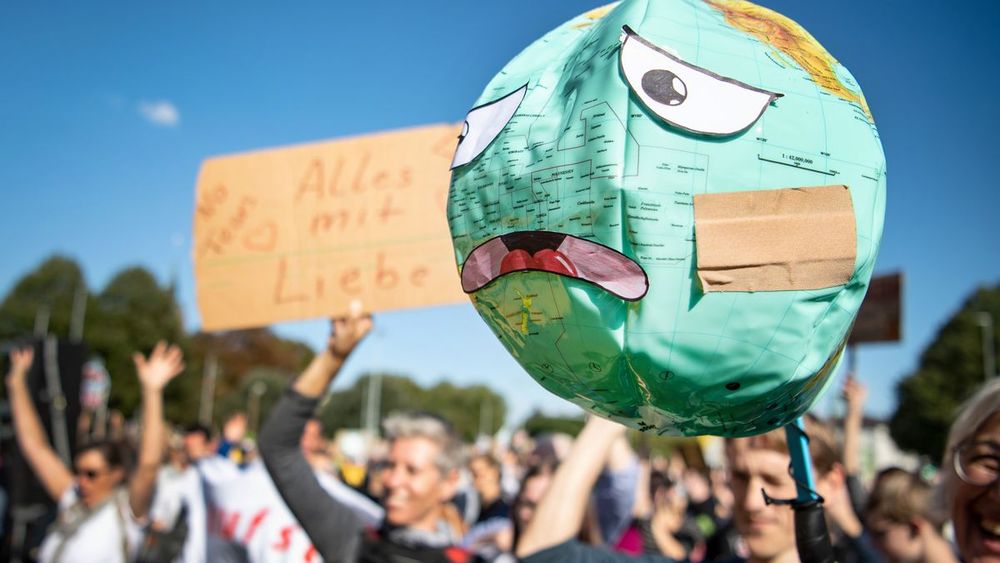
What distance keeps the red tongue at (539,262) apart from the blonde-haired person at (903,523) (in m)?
2.53

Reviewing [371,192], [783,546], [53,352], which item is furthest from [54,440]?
[783,546]

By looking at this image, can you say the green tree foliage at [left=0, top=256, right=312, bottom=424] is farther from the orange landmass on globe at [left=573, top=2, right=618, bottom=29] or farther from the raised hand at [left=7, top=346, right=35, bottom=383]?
the orange landmass on globe at [left=573, top=2, right=618, bottom=29]

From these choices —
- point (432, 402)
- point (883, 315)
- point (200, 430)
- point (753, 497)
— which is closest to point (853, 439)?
point (883, 315)

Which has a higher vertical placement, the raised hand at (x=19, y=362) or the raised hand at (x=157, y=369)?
the raised hand at (x=157, y=369)

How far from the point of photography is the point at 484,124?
3.89ft

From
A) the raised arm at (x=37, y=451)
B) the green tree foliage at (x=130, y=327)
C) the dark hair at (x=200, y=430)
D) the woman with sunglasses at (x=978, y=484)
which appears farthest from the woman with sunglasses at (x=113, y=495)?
the green tree foliage at (x=130, y=327)

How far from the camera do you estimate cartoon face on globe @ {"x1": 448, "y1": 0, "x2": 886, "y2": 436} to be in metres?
0.97

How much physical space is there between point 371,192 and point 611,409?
6.77 feet

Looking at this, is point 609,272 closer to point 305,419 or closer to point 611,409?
point 611,409

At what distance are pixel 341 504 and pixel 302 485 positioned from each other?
180 mm

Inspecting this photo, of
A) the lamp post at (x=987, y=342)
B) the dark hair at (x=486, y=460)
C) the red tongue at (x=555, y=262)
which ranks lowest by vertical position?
the lamp post at (x=987, y=342)

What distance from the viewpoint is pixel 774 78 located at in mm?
1023

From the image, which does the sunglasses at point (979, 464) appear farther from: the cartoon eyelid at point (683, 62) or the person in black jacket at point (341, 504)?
the person in black jacket at point (341, 504)

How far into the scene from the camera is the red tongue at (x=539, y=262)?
1.02m
